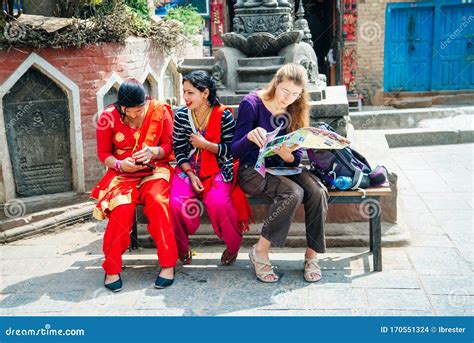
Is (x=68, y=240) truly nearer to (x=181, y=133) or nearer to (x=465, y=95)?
(x=181, y=133)

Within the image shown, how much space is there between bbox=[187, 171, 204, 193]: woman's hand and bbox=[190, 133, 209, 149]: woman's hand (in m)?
0.22

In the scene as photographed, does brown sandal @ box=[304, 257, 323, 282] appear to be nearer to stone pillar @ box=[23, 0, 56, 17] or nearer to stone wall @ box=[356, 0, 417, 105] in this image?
stone pillar @ box=[23, 0, 56, 17]

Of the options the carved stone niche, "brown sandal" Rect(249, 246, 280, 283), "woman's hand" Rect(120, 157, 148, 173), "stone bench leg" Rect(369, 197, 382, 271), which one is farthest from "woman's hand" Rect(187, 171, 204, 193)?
the carved stone niche

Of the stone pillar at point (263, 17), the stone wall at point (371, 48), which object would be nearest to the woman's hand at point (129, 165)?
the stone pillar at point (263, 17)

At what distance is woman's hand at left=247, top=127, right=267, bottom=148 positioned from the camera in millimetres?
3936

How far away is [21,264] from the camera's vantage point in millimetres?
4875

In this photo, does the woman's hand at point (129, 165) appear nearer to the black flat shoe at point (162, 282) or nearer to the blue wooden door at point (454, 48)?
the black flat shoe at point (162, 282)

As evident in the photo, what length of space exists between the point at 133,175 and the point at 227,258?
0.97m

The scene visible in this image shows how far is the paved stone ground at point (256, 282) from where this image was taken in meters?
3.72

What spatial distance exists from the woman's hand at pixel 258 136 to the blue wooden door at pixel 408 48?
10536 millimetres

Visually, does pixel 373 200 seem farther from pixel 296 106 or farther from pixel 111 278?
pixel 111 278

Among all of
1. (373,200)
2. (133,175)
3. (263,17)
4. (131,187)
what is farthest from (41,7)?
(373,200)

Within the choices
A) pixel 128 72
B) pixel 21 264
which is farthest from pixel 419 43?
pixel 21 264

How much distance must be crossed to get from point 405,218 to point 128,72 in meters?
3.69
